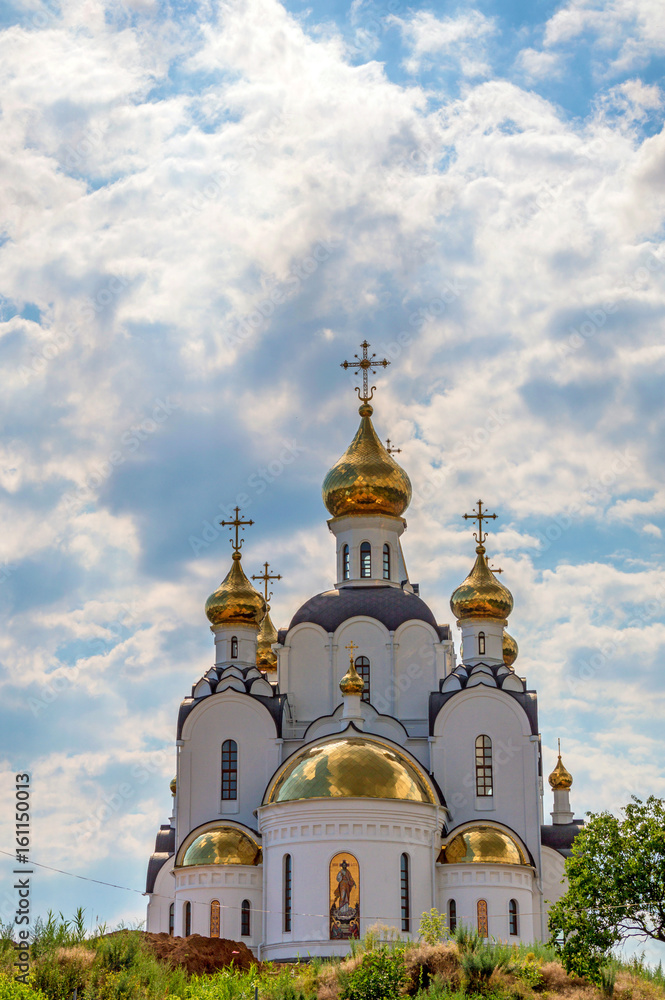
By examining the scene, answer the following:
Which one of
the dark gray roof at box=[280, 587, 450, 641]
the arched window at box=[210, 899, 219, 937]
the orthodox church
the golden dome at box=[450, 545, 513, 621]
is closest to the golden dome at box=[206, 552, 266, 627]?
the orthodox church

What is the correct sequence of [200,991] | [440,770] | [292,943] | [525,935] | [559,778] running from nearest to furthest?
[200,991] → [292,943] → [525,935] → [440,770] → [559,778]

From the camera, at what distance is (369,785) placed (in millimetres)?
25016

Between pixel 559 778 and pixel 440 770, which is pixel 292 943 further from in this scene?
pixel 559 778

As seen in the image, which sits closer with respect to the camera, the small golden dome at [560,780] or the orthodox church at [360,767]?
the orthodox church at [360,767]

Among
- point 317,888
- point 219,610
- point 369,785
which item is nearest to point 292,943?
point 317,888

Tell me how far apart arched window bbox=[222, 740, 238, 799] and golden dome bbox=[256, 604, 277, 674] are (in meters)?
6.04

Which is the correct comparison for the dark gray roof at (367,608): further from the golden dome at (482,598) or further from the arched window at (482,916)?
the arched window at (482,916)

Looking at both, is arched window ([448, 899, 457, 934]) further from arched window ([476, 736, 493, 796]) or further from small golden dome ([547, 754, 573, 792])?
small golden dome ([547, 754, 573, 792])

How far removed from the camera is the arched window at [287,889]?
80.9 feet

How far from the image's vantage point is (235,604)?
32.2 metres

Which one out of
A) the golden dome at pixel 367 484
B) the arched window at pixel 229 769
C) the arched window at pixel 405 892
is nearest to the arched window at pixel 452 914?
the arched window at pixel 405 892

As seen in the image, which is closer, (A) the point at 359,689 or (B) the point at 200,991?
(B) the point at 200,991

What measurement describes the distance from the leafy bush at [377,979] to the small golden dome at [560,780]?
19959 millimetres

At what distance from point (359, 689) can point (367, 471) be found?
659cm
